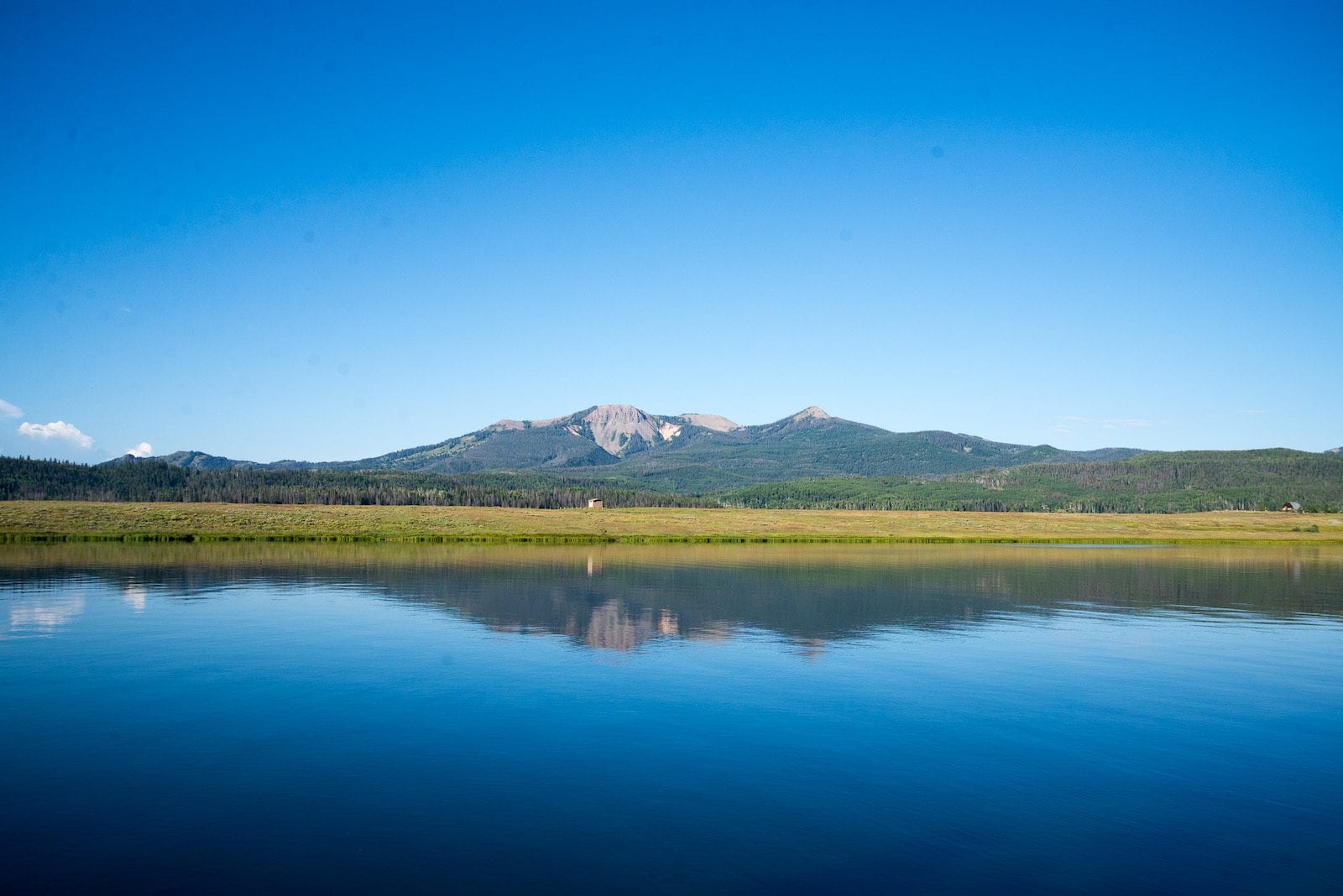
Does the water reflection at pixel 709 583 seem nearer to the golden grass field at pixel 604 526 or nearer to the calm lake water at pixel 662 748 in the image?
the calm lake water at pixel 662 748

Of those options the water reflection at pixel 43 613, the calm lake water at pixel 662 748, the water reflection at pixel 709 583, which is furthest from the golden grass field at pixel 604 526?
the calm lake water at pixel 662 748

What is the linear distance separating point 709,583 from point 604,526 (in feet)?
268

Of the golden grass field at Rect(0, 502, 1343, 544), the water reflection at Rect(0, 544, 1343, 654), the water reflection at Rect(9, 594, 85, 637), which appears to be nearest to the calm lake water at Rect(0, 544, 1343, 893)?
the water reflection at Rect(9, 594, 85, 637)

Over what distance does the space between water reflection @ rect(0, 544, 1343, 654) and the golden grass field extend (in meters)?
21.0

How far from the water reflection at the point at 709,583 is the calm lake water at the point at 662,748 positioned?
0.74 metres

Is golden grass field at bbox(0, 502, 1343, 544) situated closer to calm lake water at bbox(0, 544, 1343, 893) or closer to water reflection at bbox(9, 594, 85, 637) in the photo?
water reflection at bbox(9, 594, 85, 637)

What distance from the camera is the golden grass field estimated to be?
107 m

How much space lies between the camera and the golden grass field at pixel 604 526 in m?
107

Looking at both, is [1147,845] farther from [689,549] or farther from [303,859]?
[689,549]

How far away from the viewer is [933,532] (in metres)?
139

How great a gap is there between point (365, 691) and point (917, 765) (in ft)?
46.8

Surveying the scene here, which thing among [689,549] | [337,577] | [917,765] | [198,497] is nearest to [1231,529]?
[689,549]

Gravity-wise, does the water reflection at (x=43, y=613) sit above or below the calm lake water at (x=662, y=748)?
above

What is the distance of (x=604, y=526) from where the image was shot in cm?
13388
